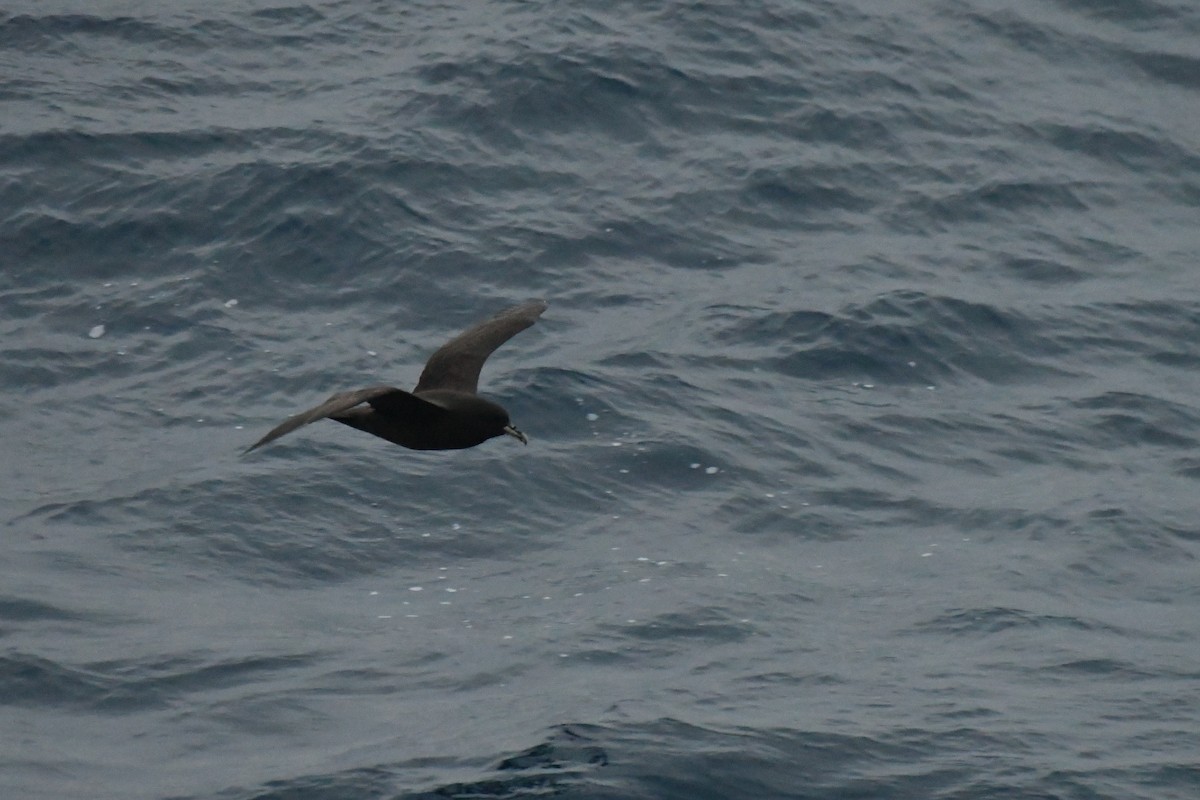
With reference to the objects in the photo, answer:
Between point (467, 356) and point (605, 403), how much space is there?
4.34 meters

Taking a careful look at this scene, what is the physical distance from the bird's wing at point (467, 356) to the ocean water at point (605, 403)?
212cm

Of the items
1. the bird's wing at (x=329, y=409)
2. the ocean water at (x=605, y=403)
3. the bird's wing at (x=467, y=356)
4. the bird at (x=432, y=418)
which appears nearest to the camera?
the bird's wing at (x=329, y=409)

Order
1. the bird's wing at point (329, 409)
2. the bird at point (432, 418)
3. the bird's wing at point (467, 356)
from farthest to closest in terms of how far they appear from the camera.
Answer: the bird's wing at point (467, 356)
the bird at point (432, 418)
the bird's wing at point (329, 409)

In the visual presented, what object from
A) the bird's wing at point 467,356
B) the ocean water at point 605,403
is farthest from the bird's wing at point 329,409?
the ocean water at point 605,403

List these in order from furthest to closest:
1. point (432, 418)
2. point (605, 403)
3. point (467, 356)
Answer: point (605, 403) < point (467, 356) < point (432, 418)

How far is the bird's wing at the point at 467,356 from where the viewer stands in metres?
12.3

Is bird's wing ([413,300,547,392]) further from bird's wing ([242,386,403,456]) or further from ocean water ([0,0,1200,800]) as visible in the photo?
ocean water ([0,0,1200,800])

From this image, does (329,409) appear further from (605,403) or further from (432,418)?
(605,403)

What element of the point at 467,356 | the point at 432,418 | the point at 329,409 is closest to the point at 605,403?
the point at 467,356

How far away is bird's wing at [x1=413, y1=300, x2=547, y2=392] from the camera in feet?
40.3

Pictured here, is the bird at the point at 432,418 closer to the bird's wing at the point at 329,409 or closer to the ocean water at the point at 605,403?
the bird's wing at the point at 329,409

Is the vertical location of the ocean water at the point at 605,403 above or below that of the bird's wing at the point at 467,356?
below

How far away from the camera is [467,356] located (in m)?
12.5

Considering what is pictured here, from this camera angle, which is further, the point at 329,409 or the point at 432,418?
the point at 432,418
